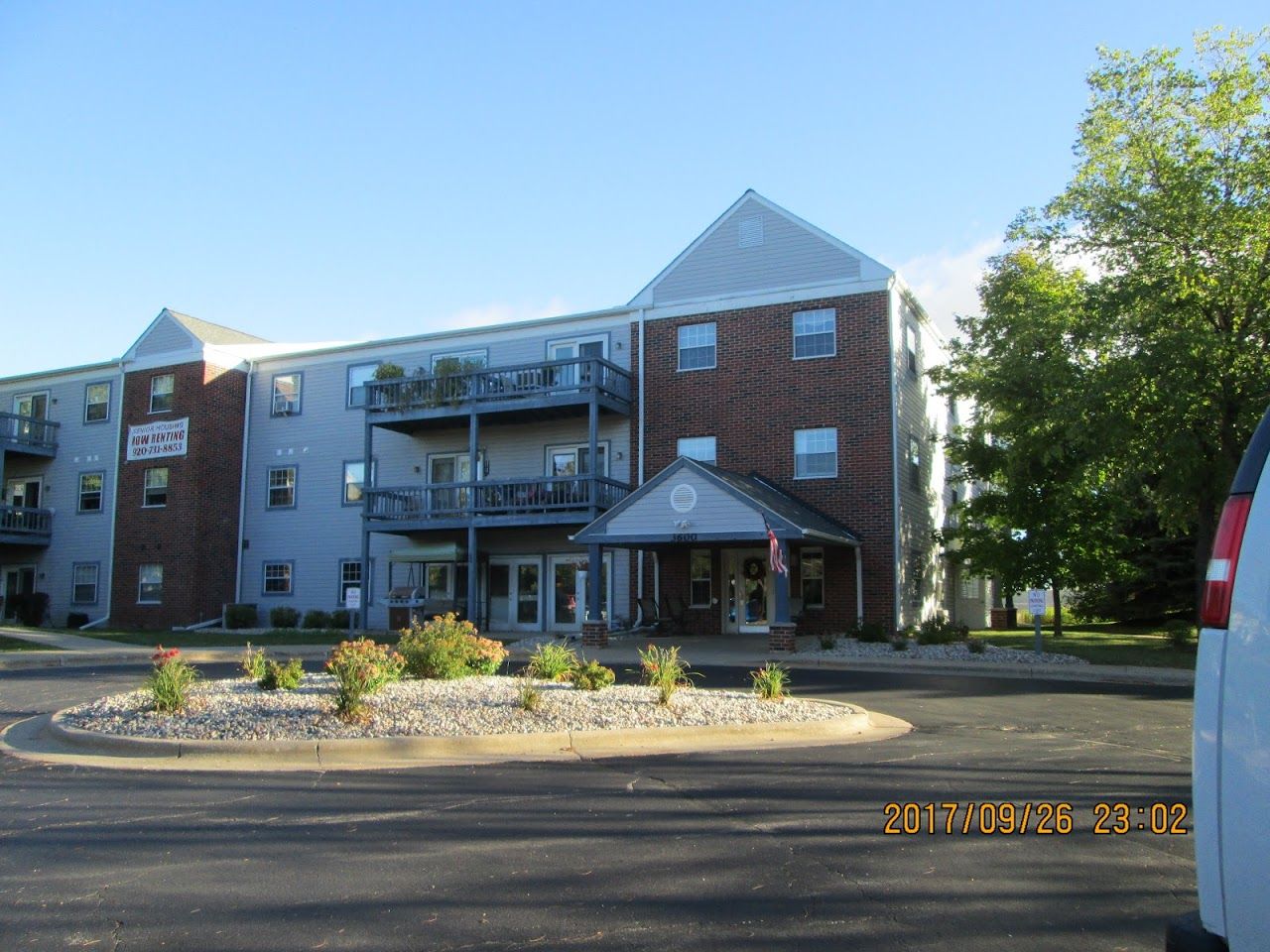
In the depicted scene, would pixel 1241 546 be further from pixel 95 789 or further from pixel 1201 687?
pixel 95 789

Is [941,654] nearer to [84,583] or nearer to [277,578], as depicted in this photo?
[277,578]

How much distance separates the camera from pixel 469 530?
26.4 metres

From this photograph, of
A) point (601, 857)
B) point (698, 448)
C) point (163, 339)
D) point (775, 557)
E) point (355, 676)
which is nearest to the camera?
point (601, 857)

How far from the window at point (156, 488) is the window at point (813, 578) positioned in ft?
65.4

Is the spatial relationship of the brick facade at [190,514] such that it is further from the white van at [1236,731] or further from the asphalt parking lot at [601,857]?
the white van at [1236,731]

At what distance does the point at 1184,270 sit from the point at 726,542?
412 inches

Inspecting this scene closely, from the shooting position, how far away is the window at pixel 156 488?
32219mm

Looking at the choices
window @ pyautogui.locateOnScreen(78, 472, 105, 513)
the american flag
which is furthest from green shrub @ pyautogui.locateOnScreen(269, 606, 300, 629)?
the american flag

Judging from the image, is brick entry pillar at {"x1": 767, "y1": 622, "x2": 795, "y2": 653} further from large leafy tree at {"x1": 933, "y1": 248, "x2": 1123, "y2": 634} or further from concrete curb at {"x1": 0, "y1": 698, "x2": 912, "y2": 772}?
concrete curb at {"x1": 0, "y1": 698, "x2": 912, "y2": 772}

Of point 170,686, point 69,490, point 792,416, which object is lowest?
point 170,686

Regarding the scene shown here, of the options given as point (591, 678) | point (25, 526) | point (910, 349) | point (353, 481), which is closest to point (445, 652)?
point (591, 678)

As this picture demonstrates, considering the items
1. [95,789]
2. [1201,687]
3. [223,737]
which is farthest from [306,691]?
[1201,687]

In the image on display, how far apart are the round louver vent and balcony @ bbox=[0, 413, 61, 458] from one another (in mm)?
24531

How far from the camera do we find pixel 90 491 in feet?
113
